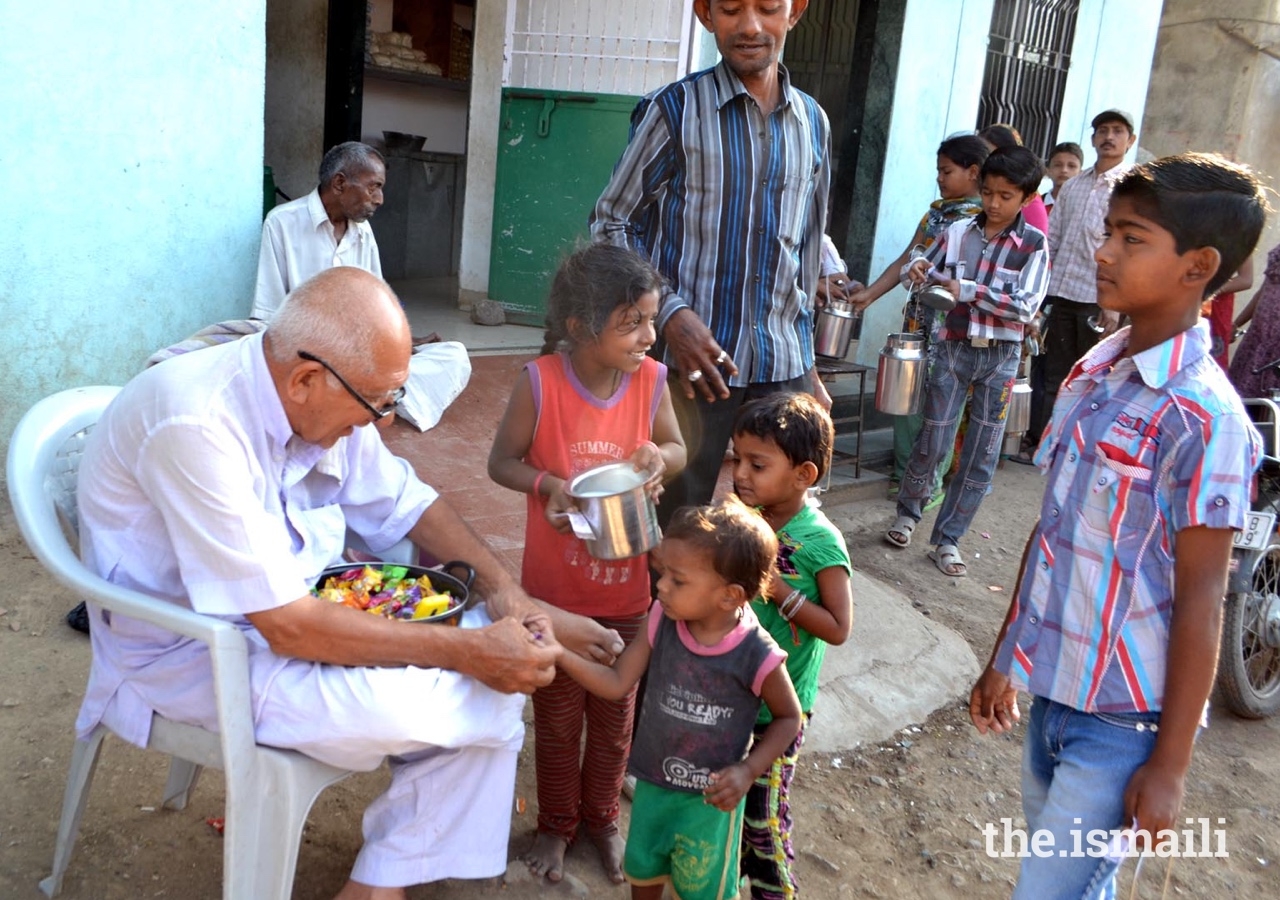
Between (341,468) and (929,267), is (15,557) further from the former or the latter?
(929,267)

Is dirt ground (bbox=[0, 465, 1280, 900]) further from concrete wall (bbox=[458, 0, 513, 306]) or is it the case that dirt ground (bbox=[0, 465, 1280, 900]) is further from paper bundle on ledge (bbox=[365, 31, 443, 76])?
paper bundle on ledge (bbox=[365, 31, 443, 76])

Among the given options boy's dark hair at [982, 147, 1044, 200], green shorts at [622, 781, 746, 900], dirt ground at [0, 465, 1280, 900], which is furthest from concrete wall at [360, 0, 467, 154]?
green shorts at [622, 781, 746, 900]

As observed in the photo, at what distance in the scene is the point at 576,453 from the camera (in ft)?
8.19

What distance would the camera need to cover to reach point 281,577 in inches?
74.3

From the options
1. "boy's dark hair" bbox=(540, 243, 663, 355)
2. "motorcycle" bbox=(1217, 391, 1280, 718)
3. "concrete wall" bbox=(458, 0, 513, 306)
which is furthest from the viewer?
"concrete wall" bbox=(458, 0, 513, 306)

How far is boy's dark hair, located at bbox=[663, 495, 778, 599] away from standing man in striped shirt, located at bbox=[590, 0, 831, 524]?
0.69 metres

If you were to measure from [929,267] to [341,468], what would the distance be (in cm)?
360

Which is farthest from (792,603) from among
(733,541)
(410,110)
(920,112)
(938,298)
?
(410,110)

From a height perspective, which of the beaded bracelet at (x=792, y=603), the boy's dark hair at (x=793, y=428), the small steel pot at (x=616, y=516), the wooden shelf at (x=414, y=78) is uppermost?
the wooden shelf at (x=414, y=78)

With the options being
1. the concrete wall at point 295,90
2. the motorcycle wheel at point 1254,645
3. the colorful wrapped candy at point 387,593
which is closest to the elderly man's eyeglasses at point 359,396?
the colorful wrapped candy at point 387,593

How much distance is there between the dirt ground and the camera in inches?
95.2

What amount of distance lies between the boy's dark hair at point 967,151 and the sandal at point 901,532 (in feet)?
6.09

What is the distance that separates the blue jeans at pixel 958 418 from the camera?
16.4 ft

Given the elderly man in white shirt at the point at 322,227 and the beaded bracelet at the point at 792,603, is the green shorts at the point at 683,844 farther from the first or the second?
the elderly man in white shirt at the point at 322,227
